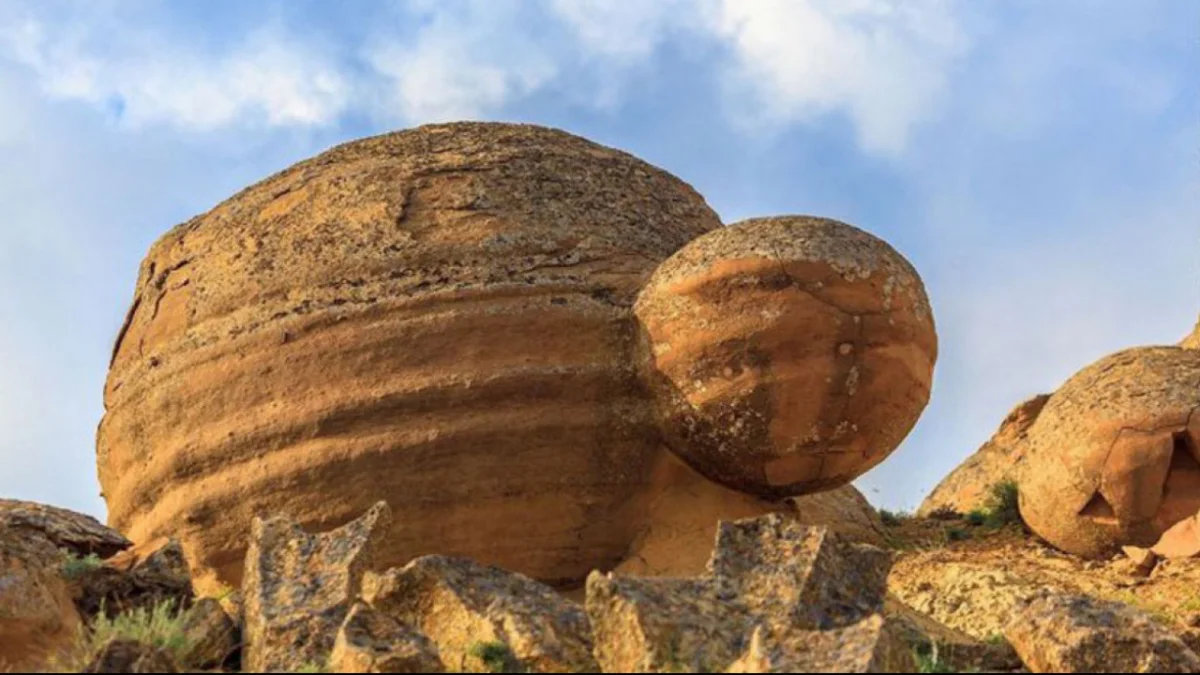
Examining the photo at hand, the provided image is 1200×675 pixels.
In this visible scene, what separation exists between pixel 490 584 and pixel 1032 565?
29.2 feet

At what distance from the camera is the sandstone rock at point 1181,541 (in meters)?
16.2

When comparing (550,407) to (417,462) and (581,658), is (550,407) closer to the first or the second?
(417,462)

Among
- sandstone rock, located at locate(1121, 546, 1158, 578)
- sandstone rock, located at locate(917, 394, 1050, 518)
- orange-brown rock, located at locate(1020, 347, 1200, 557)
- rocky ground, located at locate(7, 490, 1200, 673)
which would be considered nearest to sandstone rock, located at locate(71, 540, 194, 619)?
rocky ground, located at locate(7, 490, 1200, 673)

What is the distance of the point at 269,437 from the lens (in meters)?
11.7

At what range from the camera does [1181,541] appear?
16.3 meters

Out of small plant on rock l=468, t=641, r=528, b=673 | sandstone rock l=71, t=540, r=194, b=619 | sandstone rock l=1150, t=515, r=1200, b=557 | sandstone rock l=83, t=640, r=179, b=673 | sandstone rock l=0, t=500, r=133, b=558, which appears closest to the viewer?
sandstone rock l=83, t=640, r=179, b=673

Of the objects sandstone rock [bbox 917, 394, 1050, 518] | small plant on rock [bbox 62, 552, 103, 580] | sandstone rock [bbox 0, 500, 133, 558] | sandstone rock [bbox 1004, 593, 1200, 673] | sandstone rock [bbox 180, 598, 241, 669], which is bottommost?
sandstone rock [bbox 1004, 593, 1200, 673]

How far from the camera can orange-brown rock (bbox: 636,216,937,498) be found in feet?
37.4

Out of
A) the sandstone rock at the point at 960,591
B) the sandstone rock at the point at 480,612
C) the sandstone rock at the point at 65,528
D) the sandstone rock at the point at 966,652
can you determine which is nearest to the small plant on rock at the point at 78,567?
the sandstone rock at the point at 65,528

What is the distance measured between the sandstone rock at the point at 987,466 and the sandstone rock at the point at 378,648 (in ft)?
43.3

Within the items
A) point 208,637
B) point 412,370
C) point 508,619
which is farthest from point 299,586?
point 412,370

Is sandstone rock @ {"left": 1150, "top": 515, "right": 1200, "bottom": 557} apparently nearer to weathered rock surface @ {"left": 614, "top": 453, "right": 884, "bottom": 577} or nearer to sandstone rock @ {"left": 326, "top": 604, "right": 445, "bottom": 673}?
weathered rock surface @ {"left": 614, "top": 453, "right": 884, "bottom": 577}

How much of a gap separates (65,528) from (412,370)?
76.4 inches

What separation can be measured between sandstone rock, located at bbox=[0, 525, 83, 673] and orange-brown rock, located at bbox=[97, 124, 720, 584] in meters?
1.86
